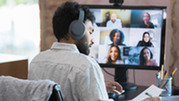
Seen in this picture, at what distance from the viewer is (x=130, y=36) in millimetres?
1680

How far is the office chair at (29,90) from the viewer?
0.84m

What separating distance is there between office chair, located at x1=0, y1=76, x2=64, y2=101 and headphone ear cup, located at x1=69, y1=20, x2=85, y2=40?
36 centimetres

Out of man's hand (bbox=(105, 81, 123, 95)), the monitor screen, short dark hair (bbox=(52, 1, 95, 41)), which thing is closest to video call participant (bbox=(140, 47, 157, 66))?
the monitor screen

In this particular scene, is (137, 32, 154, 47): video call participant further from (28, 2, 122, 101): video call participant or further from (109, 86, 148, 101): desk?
(28, 2, 122, 101): video call participant

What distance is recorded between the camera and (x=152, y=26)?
1656 mm

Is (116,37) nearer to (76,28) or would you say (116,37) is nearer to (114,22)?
(114,22)

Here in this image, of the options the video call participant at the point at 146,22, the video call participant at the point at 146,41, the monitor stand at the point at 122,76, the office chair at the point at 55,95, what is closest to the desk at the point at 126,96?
the monitor stand at the point at 122,76

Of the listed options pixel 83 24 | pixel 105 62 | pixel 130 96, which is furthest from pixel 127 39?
pixel 83 24

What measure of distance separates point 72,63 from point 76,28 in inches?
6.3

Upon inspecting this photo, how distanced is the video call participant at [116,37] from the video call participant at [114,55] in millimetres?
31

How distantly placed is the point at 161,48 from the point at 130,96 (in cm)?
36

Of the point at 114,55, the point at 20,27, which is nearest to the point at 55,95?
the point at 114,55

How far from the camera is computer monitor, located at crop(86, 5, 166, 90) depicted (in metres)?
1.65

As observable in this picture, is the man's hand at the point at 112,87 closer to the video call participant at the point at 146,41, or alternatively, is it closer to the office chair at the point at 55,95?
the video call participant at the point at 146,41
